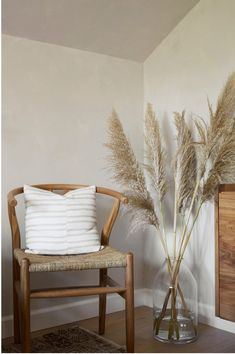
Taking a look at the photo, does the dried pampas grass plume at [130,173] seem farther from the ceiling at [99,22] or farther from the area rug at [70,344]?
the area rug at [70,344]

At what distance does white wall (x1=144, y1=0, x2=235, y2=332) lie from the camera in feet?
7.44

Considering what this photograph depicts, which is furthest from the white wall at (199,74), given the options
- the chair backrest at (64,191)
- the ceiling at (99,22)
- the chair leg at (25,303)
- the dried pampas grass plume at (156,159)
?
the chair leg at (25,303)

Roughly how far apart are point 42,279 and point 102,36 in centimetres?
147

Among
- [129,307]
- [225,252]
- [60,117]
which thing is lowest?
[129,307]

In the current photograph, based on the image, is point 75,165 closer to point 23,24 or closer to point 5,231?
point 5,231

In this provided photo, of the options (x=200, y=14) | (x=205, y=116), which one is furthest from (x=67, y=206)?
(x=200, y=14)

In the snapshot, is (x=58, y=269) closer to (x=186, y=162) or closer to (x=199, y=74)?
(x=186, y=162)

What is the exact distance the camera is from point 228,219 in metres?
2.06

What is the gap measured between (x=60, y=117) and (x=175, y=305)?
1.23m

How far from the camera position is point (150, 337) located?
6.92ft

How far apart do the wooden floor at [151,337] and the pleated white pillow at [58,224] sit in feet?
1.77

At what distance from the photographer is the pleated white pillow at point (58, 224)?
74.5 inches

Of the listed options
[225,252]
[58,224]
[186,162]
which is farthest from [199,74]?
[58,224]

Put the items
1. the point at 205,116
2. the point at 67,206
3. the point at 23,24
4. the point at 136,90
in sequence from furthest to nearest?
the point at 136,90 < the point at 205,116 < the point at 23,24 < the point at 67,206
